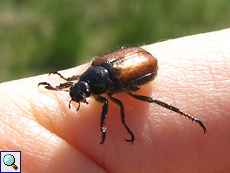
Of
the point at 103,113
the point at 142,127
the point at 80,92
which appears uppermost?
the point at 80,92

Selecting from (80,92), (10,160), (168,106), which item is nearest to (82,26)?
(80,92)

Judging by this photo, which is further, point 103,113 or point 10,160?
point 103,113

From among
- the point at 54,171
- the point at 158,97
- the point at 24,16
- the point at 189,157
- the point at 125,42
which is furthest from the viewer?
the point at 24,16

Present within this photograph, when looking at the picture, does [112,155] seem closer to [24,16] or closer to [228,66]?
[228,66]

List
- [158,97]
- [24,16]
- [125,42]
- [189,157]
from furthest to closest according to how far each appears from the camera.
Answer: [24,16]
[125,42]
[158,97]
[189,157]

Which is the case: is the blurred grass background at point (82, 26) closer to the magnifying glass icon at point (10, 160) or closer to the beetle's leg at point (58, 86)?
the beetle's leg at point (58, 86)

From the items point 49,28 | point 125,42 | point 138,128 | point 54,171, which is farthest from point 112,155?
point 49,28

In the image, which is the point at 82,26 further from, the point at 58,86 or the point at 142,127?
the point at 142,127
